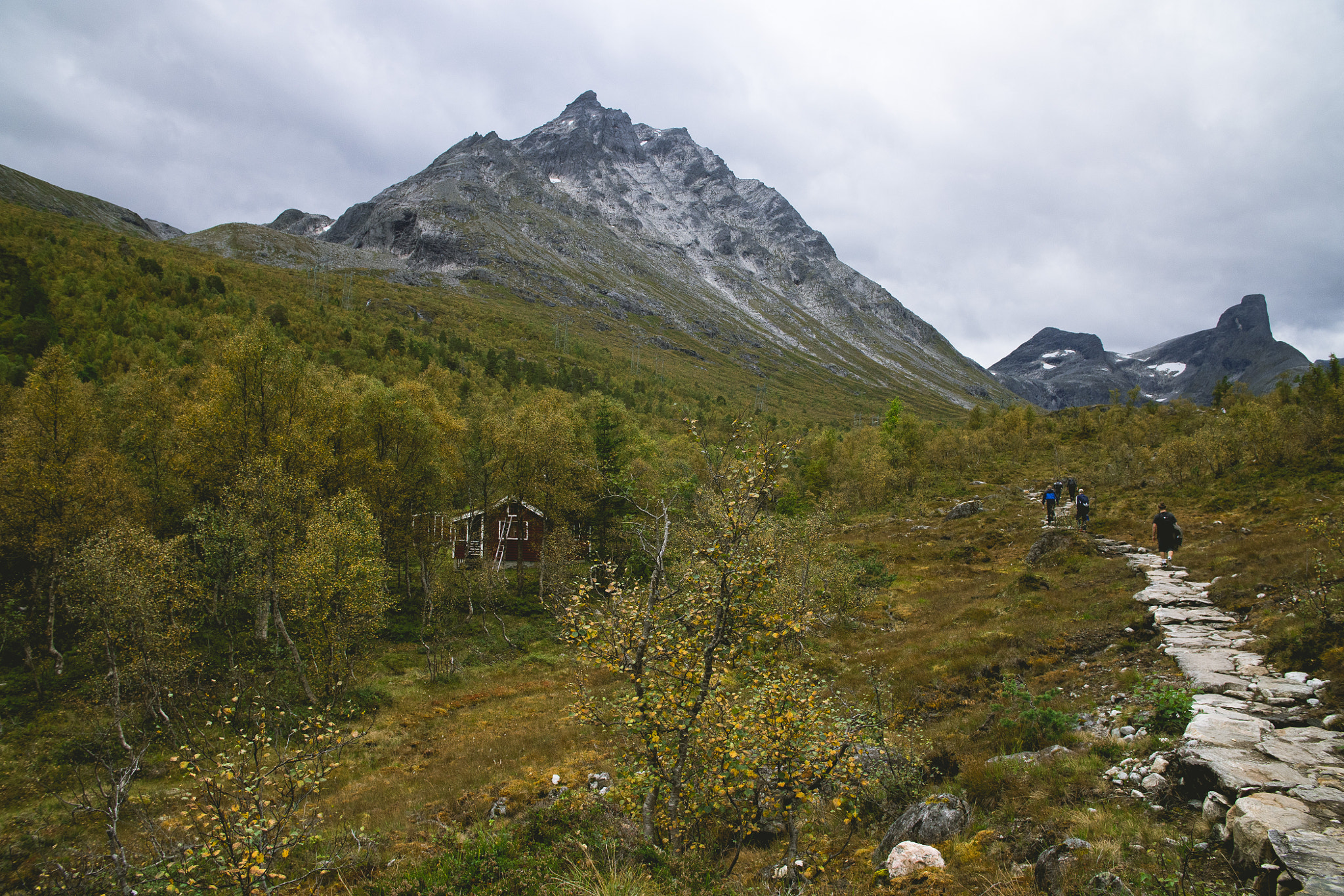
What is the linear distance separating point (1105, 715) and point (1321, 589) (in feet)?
21.0

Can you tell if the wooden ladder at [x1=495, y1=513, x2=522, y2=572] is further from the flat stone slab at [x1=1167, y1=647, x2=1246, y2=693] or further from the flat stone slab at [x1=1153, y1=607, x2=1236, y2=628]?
the flat stone slab at [x1=1167, y1=647, x2=1246, y2=693]

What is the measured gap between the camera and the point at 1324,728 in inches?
336

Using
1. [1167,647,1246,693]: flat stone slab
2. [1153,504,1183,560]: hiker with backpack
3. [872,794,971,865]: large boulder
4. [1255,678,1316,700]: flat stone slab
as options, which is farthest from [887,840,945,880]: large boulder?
[1153,504,1183,560]: hiker with backpack

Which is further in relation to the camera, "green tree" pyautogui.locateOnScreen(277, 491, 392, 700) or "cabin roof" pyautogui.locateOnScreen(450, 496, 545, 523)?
"cabin roof" pyautogui.locateOnScreen(450, 496, 545, 523)

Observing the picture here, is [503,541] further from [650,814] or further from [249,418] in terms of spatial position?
[650,814]

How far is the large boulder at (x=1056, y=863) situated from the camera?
22.5 feet

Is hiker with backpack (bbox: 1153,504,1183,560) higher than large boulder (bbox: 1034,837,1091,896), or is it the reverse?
hiker with backpack (bbox: 1153,504,1183,560)

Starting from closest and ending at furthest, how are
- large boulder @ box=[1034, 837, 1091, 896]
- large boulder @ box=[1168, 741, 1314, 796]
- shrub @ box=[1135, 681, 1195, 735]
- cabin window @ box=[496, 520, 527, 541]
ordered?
1. large boulder @ box=[1034, 837, 1091, 896]
2. large boulder @ box=[1168, 741, 1314, 796]
3. shrub @ box=[1135, 681, 1195, 735]
4. cabin window @ box=[496, 520, 527, 541]

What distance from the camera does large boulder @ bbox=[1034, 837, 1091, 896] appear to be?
6859 mm

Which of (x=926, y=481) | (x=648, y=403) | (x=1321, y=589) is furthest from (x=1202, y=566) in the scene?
(x=648, y=403)

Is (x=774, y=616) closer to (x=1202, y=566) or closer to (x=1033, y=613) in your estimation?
(x=1033, y=613)

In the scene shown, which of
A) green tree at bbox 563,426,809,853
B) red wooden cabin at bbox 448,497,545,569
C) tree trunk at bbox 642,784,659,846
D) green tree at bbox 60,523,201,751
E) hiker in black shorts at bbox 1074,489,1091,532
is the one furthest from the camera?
red wooden cabin at bbox 448,497,545,569

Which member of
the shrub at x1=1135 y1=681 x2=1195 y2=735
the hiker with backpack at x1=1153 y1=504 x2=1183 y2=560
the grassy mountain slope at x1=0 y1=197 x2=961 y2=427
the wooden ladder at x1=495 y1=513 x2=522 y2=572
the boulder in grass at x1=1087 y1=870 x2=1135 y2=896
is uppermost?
the grassy mountain slope at x1=0 y1=197 x2=961 y2=427

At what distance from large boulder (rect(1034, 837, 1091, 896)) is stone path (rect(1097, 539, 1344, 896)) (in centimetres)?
151
